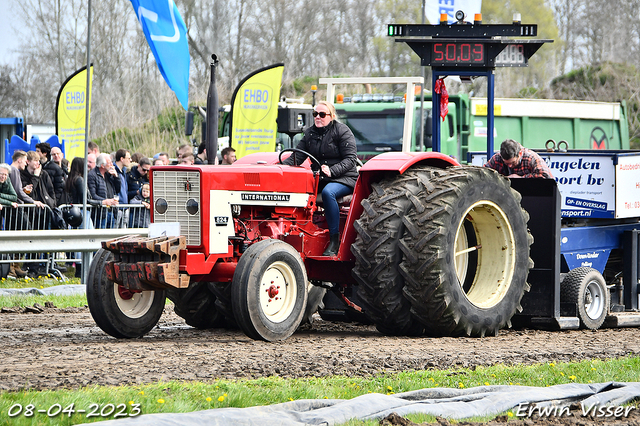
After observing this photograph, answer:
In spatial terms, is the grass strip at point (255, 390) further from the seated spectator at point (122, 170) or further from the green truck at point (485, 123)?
the seated spectator at point (122, 170)

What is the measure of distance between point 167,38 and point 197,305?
14.4 ft

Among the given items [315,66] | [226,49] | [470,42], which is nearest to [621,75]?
[315,66]

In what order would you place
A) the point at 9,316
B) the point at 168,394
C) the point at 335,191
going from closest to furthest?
the point at 168,394, the point at 335,191, the point at 9,316

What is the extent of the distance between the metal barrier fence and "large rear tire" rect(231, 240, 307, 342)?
580cm

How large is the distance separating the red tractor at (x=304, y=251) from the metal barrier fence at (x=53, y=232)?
4471mm

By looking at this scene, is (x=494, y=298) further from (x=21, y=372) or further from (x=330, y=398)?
(x=21, y=372)

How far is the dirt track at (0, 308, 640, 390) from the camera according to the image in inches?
226

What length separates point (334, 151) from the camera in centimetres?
816

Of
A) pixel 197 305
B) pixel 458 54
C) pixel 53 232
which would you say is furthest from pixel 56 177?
pixel 458 54

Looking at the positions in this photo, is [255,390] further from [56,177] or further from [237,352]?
[56,177]

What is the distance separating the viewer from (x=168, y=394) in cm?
497

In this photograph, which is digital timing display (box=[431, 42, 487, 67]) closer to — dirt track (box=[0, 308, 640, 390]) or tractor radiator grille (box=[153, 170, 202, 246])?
dirt track (box=[0, 308, 640, 390])

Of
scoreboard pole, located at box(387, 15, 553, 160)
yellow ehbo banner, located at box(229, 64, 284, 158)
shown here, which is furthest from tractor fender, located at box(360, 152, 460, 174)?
yellow ehbo banner, located at box(229, 64, 284, 158)

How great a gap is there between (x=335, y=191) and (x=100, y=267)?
2.15 m
